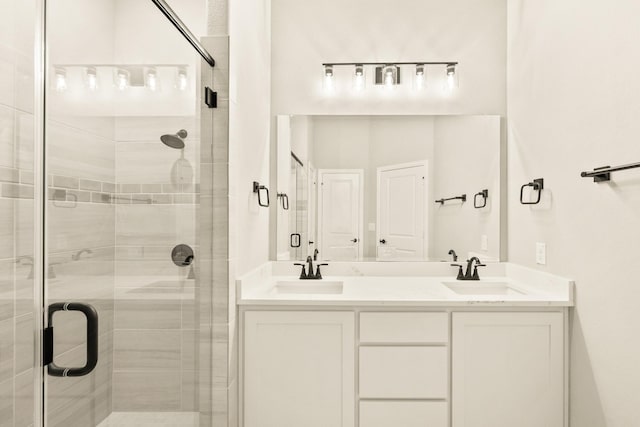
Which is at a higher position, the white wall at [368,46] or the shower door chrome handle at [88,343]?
the white wall at [368,46]

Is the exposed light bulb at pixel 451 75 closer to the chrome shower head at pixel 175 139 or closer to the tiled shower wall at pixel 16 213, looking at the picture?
the chrome shower head at pixel 175 139

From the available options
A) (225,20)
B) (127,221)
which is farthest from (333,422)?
(225,20)

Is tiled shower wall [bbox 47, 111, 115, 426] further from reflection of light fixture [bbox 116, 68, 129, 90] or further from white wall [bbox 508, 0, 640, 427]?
white wall [bbox 508, 0, 640, 427]

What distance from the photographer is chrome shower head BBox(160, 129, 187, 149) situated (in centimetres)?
139

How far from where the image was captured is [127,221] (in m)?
1.16

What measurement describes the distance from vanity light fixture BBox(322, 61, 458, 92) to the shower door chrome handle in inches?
83.2

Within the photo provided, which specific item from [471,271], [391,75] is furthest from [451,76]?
[471,271]

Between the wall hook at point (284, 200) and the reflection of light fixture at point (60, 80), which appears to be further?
the wall hook at point (284, 200)

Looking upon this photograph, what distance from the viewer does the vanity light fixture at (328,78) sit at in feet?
8.73

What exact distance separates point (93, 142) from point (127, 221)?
0.83 ft

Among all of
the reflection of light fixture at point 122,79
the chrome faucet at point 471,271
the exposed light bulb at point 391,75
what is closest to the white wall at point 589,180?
the chrome faucet at point 471,271

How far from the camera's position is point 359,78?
2674mm

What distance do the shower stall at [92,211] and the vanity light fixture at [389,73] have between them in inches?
51.4

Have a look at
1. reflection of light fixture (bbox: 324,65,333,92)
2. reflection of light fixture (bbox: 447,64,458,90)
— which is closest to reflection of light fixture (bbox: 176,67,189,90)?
reflection of light fixture (bbox: 324,65,333,92)
